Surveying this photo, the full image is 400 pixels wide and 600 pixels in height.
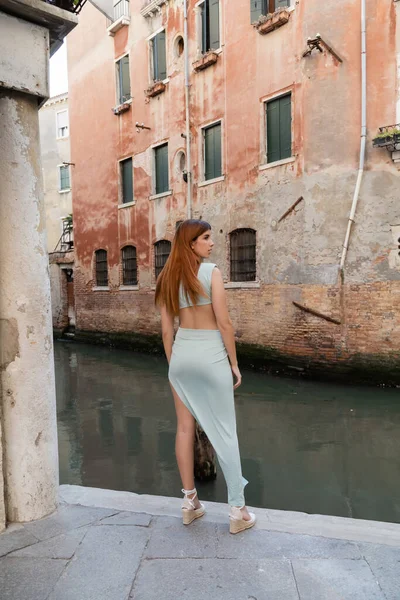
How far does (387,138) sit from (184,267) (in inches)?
281

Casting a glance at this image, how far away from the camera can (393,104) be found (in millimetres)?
8445

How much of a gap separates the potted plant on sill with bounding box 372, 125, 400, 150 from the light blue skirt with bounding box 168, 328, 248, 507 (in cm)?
713

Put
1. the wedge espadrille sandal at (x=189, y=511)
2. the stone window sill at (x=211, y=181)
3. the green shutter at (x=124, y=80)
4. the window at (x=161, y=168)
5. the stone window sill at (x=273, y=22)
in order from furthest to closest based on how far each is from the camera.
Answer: the green shutter at (x=124, y=80) < the window at (x=161, y=168) < the stone window sill at (x=211, y=181) < the stone window sill at (x=273, y=22) < the wedge espadrille sandal at (x=189, y=511)

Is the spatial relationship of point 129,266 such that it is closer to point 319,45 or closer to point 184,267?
point 319,45

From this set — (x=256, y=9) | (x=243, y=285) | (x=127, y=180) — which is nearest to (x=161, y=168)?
(x=127, y=180)

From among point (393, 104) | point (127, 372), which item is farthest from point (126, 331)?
point (393, 104)

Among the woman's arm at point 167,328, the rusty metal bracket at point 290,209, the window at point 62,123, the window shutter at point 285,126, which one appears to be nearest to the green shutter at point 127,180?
the window shutter at point 285,126

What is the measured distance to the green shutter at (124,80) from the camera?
1453cm

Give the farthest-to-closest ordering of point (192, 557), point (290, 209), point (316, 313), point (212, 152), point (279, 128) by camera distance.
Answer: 1. point (212, 152)
2. point (279, 128)
3. point (290, 209)
4. point (316, 313)
5. point (192, 557)

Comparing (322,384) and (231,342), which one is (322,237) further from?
(231,342)

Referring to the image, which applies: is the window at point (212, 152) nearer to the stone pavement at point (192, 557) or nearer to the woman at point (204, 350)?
the woman at point (204, 350)

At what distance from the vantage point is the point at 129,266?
49.2 ft

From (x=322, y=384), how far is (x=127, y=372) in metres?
4.33

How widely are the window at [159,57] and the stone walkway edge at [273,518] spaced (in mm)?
12549
